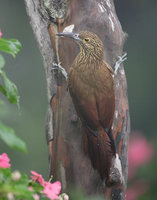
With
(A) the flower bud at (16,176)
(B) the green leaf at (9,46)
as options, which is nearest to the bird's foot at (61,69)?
(B) the green leaf at (9,46)

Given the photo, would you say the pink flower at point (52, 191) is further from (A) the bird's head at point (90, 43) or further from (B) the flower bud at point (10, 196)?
(A) the bird's head at point (90, 43)

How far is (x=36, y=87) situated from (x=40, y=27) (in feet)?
11.7

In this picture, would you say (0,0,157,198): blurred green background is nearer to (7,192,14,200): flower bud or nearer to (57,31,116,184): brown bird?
(57,31,116,184): brown bird

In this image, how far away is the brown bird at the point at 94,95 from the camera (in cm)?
252

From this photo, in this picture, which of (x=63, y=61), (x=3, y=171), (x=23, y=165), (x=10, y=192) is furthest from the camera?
(x=23, y=165)

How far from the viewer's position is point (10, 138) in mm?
1245

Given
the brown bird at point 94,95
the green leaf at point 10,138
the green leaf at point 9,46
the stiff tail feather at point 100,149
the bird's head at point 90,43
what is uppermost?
the green leaf at point 9,46

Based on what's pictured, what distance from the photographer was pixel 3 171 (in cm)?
137

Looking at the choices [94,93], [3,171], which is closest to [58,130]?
[94,93]

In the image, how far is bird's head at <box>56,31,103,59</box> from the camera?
2.57 meters

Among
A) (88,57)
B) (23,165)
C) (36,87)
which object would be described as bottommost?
(23,165)

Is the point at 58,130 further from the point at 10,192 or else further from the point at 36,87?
the point at 36,87

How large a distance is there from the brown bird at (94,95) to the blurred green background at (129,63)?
3210mm

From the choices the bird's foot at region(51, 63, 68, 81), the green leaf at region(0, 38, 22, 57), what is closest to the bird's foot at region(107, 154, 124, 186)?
the bird's foot at region(51, 63, 68, 81)
